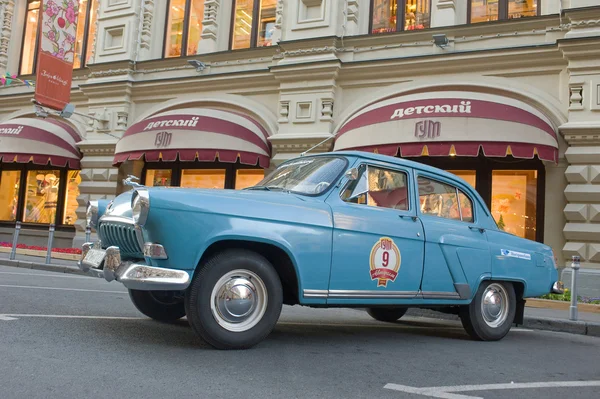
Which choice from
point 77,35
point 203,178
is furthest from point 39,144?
point 203,178

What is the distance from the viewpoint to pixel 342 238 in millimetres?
4645

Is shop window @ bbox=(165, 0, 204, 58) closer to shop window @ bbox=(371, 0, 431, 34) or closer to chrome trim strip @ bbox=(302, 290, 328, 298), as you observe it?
shop window @ bbox=(371, 0, 431, 34)

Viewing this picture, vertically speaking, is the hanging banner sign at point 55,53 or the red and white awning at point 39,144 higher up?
the hanging banner sign at point 55,53

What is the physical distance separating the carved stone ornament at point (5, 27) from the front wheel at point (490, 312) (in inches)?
744

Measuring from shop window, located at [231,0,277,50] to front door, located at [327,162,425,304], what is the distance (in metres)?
10.9

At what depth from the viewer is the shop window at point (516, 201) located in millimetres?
11656

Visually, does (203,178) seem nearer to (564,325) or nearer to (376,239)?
(564,325)

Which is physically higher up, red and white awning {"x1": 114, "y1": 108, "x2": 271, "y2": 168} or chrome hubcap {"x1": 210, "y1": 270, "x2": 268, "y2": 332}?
red and white awning {"x1": 114, "y1": 108, "x2": 271, "y2": 168}

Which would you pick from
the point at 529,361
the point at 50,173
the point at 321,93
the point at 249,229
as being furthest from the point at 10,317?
the point at 50,173

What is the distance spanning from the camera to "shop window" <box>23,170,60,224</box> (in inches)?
701

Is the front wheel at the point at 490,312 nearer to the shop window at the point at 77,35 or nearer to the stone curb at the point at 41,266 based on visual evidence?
the stone curb at the point at 41,266

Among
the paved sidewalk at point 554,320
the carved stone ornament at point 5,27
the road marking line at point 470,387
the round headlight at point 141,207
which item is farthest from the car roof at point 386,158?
the carved stone ornament at point 5,27

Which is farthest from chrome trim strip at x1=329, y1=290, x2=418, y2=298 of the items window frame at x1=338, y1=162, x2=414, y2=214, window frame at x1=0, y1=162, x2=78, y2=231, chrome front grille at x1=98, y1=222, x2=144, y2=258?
window frame at x1=0, y1=162, x2=78, y2=231

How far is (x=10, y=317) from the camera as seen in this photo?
4.91 metres
